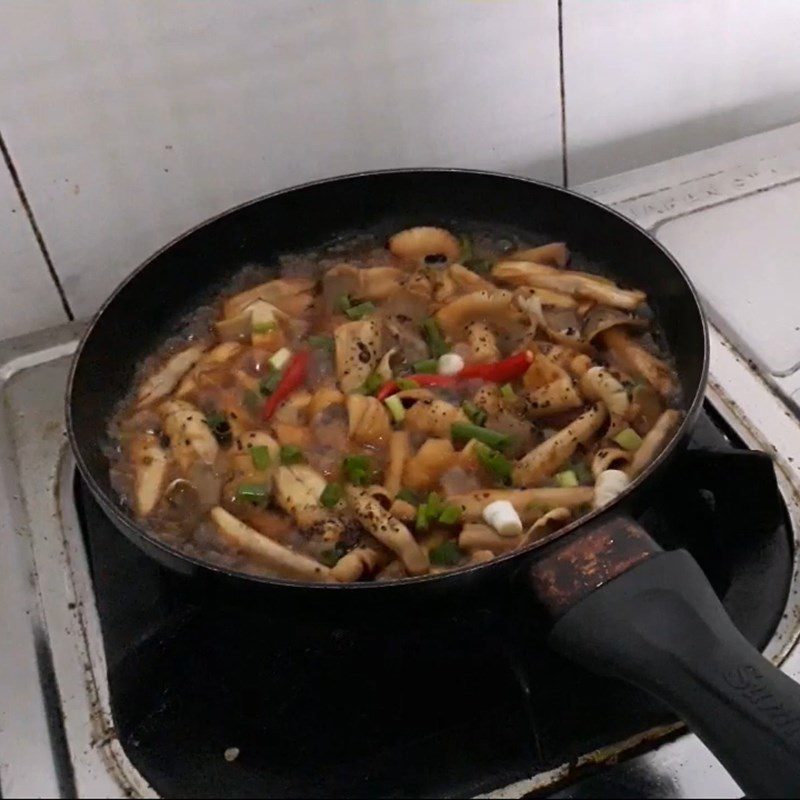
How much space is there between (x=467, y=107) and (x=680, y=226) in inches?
12.1

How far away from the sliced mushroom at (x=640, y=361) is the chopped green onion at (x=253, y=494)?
40 centimetres

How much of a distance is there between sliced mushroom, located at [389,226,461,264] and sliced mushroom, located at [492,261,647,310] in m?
0.06

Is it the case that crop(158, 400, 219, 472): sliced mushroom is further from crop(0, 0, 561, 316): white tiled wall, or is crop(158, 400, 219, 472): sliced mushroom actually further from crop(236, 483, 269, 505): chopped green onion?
crop(0, 0, 561, 316): white tiled wall

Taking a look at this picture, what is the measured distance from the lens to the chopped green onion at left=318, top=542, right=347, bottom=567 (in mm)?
782

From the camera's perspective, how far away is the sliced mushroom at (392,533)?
0.76m

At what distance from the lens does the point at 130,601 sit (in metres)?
0.80

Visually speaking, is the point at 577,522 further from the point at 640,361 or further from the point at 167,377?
the point at 167,377

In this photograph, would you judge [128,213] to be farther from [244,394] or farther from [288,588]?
[288,588]

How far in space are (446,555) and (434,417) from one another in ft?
0.51

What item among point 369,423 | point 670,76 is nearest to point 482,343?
point 369,423

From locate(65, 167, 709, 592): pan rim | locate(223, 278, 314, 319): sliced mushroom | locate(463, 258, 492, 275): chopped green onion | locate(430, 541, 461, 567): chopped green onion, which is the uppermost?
locate(65, 167, 709, 592): pan rim

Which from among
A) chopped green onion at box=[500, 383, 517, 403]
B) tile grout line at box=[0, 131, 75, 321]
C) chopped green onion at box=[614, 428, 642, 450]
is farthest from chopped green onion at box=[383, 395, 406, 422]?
tile grout line at box=[0, 131, 75, 321]

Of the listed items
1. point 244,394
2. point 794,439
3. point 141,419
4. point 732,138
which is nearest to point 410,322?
point 244,394

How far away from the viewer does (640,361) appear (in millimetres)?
920
